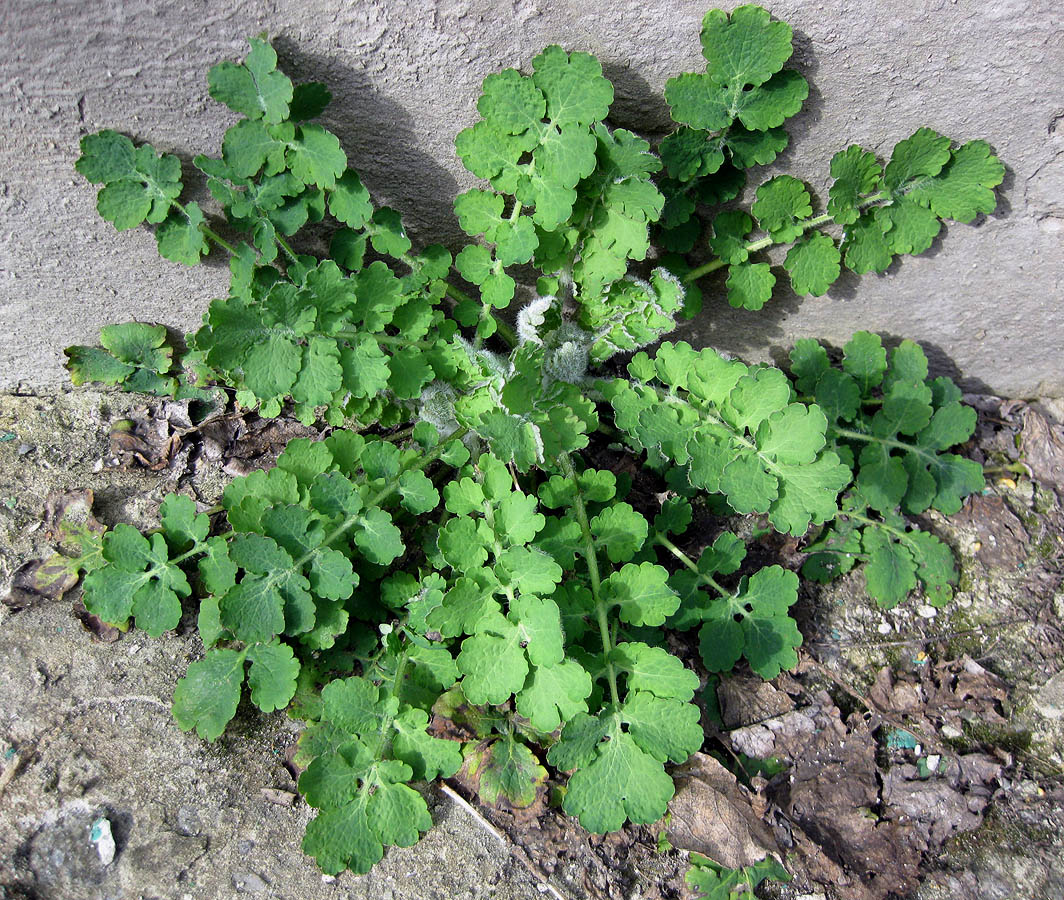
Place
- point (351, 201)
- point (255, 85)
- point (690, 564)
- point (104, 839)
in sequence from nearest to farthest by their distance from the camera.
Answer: point (104, 839) < point (255, 85) < point (351, 201) < point (690, 564)

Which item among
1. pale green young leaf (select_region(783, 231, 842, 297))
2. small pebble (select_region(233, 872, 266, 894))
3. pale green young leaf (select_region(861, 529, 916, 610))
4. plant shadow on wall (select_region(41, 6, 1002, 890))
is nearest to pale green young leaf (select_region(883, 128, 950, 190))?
plant shadow on wall (select_region(41, 6, 1002, 890))

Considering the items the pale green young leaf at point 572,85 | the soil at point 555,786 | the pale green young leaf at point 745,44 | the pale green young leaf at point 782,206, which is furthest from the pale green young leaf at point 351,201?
the pale green young leaf at point 782,206

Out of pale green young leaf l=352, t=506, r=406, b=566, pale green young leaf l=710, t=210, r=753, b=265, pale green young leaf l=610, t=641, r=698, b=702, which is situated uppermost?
pale green young leaf l=710, t=210, r=753, b=265

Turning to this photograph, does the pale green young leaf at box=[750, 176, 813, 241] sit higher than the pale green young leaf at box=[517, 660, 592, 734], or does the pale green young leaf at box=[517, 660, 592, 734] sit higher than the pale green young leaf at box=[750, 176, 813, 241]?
the pale green young leaf at box=[750, 176, 813, 241]

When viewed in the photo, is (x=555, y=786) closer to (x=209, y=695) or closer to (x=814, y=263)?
(x=209, y=695)

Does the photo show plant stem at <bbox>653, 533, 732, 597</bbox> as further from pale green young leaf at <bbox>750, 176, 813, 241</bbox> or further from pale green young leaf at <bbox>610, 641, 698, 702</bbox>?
pale green young leaf at <bbox>750, 176, 813, 241</bbox>

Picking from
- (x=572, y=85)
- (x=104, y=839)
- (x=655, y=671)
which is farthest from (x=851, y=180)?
(x=104, y=839)

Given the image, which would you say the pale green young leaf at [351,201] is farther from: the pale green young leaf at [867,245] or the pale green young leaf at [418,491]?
the pale green young leaf at [867,245]
